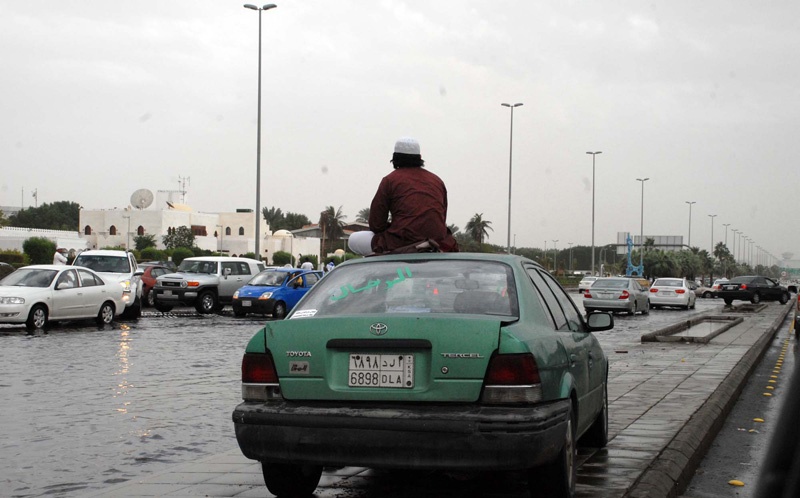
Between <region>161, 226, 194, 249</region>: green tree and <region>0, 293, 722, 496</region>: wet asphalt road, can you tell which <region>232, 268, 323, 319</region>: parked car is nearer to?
<region>0, 293, 722, 496</region>: wet asphalt road

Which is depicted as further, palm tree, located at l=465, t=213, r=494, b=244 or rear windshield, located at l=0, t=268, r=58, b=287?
palm tree, located at l=465, t=213, r=494, b=244

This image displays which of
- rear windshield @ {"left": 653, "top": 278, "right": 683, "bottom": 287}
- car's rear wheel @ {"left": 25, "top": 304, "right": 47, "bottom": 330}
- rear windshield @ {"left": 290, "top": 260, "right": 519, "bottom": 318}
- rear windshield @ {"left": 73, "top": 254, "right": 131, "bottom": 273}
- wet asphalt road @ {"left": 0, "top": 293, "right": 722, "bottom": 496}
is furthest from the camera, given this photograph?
rear windshield @ {"left": 653, "top": 278, "right": 683, "bottom": 287}

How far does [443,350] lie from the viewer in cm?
471

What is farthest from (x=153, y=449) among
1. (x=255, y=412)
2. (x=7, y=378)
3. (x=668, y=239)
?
(x=668, y=239)

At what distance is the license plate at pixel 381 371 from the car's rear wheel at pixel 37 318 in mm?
16892

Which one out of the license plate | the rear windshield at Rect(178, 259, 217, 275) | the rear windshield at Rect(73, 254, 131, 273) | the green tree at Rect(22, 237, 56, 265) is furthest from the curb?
the green tree at Rect(22, 237, 56, 265)

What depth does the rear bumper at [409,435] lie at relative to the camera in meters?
4.52

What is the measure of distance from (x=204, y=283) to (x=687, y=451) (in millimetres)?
24430

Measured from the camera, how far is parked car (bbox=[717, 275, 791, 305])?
50.0 m

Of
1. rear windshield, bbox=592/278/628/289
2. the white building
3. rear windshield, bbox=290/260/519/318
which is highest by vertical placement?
the white building

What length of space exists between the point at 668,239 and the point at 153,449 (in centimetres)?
14155

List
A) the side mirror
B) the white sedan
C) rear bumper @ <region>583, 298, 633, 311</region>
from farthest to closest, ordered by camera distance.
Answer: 1. rear bumper @ <region>583, 298, 633, 311</region>
2. the white sedan
3. the side mirror

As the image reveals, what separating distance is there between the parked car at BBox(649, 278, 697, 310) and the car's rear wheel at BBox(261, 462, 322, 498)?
3846 cm

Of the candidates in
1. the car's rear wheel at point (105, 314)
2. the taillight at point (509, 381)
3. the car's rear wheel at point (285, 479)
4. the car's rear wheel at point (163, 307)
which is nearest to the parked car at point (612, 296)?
the car's rear wheel at point (163, 307)
